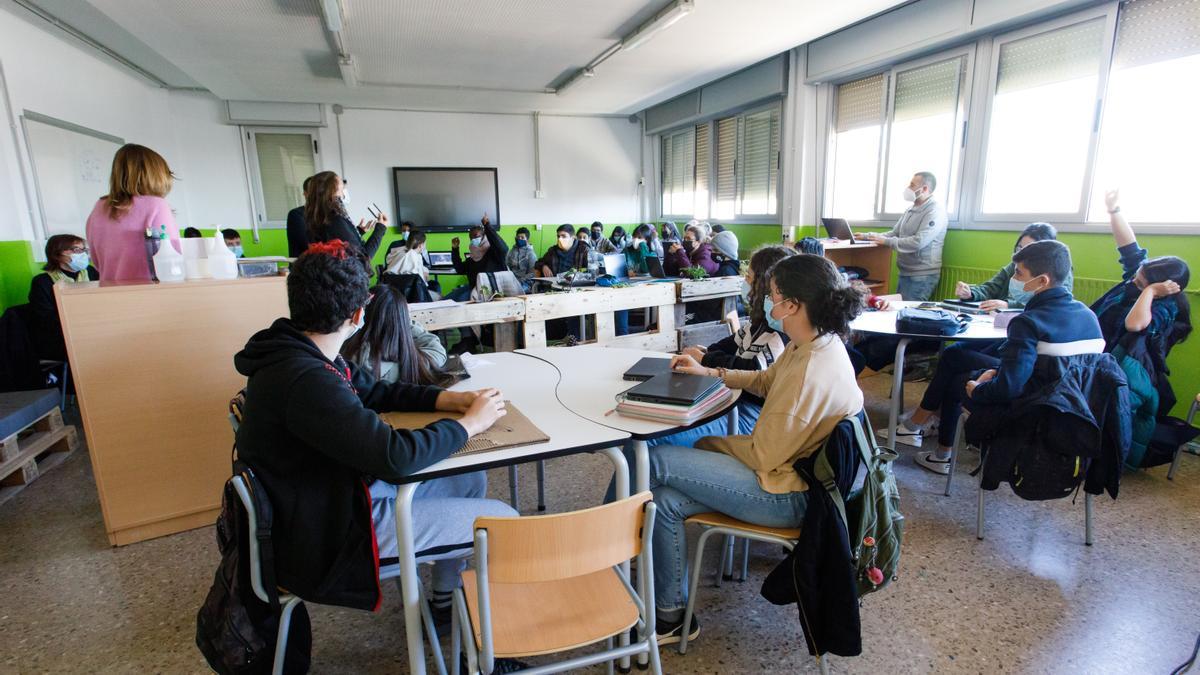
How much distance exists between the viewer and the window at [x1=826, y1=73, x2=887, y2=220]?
563 cm

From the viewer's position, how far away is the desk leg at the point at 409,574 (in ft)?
4.33

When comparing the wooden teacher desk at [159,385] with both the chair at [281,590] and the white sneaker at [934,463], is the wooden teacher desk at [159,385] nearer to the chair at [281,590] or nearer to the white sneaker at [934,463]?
the chair at [281,590]

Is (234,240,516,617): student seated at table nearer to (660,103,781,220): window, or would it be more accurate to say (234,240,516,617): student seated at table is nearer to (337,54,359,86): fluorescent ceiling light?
(337,54,359,86): fluorescent ceiling light

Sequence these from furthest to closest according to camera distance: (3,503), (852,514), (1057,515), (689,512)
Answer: (3,503), (1057,515), (689,512), (852,514)

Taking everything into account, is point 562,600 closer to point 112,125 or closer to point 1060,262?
point 1060,262

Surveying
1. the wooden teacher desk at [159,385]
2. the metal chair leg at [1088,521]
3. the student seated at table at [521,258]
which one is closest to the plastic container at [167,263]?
the wooden teacher desk at [159,385]

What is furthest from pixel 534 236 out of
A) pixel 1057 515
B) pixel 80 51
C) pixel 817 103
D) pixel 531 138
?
pixel 1057 515

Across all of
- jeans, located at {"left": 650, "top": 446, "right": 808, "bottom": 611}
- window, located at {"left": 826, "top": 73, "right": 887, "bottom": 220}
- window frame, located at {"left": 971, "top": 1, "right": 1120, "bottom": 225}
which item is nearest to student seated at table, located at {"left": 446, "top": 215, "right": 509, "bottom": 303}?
window, located at {"left": 826, "top": 73, "right": 887, "bottom": 220}

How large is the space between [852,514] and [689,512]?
443mm

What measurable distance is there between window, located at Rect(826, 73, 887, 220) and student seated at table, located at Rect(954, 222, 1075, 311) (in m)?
2.23

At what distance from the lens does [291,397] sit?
1267 mm

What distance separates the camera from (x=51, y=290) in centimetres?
389

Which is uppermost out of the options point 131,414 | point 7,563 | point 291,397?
point 291,397

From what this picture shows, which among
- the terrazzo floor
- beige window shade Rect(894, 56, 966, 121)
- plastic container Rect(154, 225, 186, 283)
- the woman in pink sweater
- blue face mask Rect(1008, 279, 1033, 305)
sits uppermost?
beige window shade Rect(894, 56, 966, 121)
